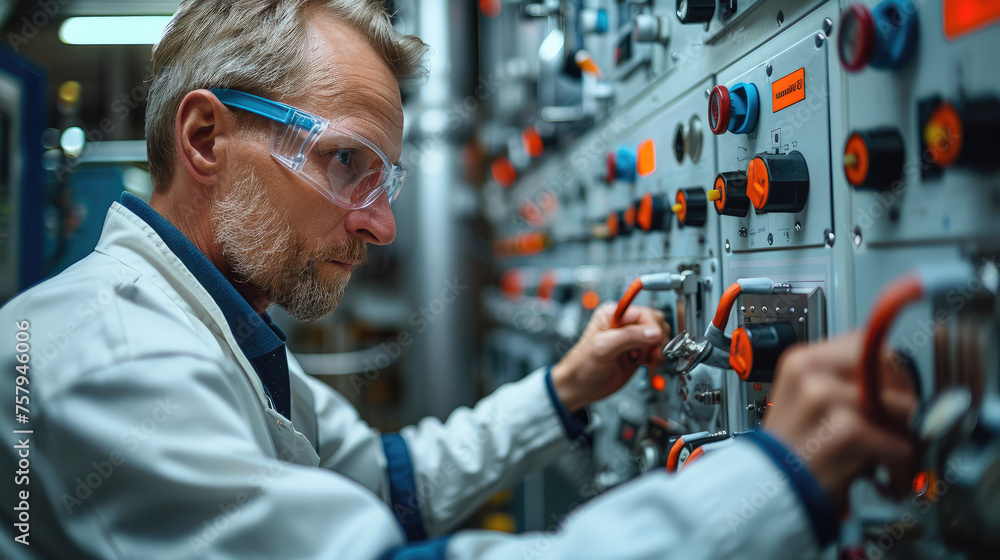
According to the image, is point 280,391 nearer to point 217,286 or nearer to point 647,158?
point 217,286

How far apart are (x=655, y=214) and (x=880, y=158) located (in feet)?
1.63

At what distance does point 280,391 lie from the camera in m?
1.00

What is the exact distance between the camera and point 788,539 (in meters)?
0.43

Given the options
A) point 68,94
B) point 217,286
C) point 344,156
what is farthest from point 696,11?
point 68,94

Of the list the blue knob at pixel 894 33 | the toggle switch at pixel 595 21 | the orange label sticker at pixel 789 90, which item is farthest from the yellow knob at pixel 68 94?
the blue knob at pixel 894 33

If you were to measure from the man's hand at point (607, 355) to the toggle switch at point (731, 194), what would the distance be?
0.99ft

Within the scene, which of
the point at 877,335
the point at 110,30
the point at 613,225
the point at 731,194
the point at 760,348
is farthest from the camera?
the point at 110,30

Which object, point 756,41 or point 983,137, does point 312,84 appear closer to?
point 756,41

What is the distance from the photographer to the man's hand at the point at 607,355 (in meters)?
1.02

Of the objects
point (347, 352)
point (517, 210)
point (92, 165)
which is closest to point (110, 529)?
point (92, 165)

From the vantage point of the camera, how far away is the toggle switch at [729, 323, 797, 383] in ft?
2.06

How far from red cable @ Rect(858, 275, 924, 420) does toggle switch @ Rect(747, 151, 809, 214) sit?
0.25 m

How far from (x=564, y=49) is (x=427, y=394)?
162 cm

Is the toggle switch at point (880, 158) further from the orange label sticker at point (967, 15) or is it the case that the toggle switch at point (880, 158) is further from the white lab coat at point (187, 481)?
the white lab coat at point (187, 481)
